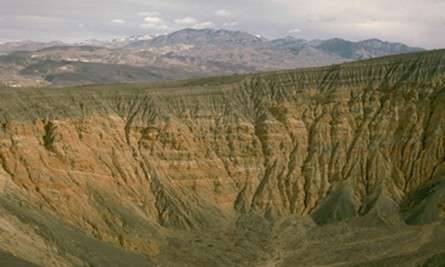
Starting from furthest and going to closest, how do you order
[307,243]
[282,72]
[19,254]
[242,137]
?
[282,72], [242,137], [307,243], [19,254]

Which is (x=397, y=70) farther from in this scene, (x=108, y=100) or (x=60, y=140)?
(x=60, y=140)

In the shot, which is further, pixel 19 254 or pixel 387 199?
pixel 387 199

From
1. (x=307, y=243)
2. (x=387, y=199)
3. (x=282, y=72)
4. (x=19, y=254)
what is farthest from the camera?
(x=282, y=72)

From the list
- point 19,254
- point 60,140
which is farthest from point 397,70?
point 19,254

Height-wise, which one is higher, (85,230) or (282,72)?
(282,72)

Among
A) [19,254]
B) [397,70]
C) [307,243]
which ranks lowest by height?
[307,243]

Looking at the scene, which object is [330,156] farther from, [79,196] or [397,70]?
[79,196]
